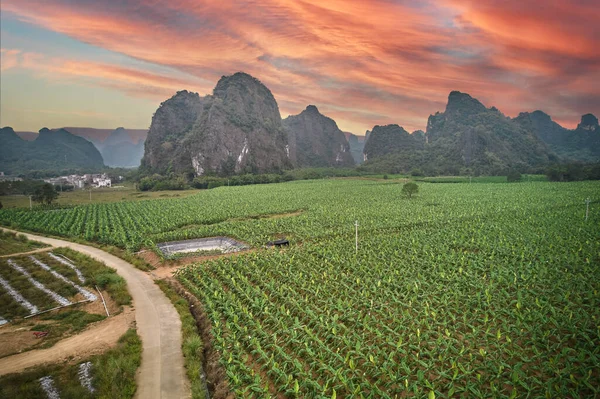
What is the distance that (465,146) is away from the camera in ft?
415

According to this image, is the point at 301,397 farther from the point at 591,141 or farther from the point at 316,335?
the point at 591,141

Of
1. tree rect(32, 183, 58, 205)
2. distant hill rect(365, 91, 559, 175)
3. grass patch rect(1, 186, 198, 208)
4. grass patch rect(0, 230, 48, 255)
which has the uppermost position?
distant hill rect(365, 91, 559, 175)

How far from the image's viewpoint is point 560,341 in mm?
10867

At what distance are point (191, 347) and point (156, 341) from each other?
187 cm

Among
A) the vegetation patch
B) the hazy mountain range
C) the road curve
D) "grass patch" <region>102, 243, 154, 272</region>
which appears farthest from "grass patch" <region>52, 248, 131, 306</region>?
the hazy mountain range

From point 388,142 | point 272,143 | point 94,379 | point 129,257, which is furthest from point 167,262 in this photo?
point 388,142

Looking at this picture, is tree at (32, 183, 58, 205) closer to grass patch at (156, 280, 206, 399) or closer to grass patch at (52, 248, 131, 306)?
grass patch at (52, 248, 131, 306)

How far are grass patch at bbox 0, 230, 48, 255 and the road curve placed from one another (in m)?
10.5

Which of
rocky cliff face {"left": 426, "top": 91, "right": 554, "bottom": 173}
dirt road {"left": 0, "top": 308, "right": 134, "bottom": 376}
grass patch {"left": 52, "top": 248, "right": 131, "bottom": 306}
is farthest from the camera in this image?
rocky cliff face {"left": 426, "top": 91, "right": 554, "bottom": 173}

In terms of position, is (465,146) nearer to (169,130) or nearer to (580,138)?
(580,138)

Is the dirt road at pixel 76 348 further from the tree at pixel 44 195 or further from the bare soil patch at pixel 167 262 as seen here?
the tree at pixel 44 195

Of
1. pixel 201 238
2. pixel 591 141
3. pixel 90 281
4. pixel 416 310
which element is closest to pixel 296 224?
pixel 201 238

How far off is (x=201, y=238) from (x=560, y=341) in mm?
25884

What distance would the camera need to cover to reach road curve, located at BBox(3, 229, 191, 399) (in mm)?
10492
